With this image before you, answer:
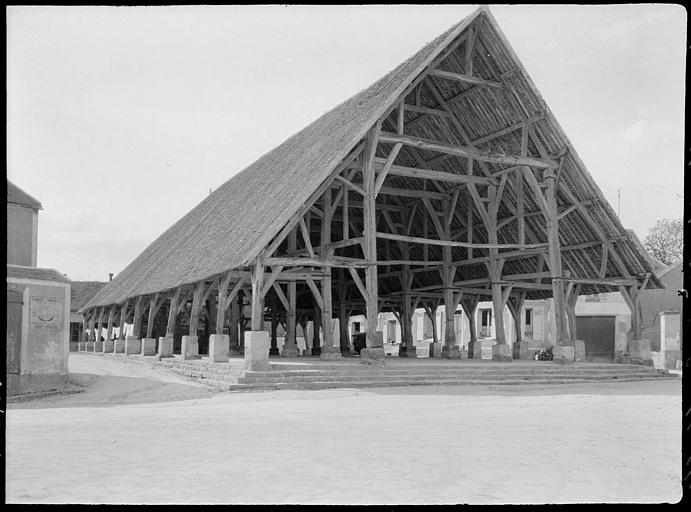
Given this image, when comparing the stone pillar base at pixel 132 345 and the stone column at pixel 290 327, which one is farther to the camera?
the stone pillar base at pixel 132 345

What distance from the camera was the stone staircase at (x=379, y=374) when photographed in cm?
1565

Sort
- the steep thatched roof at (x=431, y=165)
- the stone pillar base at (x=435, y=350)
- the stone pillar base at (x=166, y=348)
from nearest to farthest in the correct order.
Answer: the steep thatched roof at (x=431, y=165) → the stone pillar base at (x=166, y=348) → the stone pillar base at (x=435, y=350)

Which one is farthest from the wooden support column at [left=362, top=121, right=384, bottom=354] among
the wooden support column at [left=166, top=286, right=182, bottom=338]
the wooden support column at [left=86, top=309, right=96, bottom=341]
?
the wooden support column at [left=86, top=309, right=96, bottom=341]

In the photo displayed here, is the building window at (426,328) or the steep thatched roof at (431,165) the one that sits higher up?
the steep thatched roof at (431,165)

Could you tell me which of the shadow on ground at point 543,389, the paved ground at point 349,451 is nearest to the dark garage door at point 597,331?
the shadow on ground at point 543,389

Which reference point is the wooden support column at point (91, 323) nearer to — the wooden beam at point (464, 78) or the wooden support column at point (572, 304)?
the wooden support column at point (572, 304)

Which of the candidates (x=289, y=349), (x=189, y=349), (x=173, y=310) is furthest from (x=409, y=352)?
(x=189, y=349)

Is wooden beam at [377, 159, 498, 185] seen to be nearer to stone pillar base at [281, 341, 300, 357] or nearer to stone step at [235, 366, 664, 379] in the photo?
stone step at [235, 366, 664, 379]

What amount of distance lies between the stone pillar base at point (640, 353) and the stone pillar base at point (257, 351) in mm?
11949

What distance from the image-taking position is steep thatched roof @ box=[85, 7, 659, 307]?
18.2 meters

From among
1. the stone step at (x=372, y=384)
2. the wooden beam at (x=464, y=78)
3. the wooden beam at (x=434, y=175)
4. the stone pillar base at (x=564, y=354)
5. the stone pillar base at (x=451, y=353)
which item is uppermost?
the wooden beam at (x=464, y=78)

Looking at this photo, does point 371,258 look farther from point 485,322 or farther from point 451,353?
point 485,322
